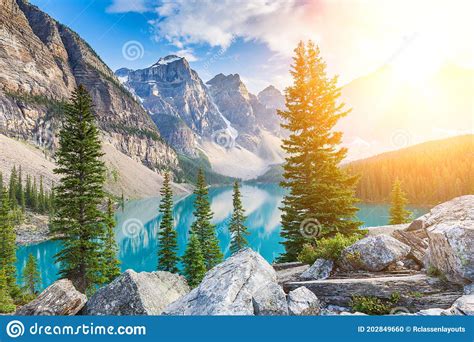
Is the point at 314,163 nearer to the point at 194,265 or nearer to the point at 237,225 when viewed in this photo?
the point at 194,265

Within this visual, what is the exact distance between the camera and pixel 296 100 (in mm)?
18656

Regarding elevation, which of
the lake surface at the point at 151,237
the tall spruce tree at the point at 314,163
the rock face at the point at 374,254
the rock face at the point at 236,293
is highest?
the tall spruce tree at the point at 314,163

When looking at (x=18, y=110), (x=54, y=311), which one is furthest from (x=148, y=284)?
(x=18, y=110)

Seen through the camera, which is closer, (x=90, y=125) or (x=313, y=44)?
(x=313, y=44)

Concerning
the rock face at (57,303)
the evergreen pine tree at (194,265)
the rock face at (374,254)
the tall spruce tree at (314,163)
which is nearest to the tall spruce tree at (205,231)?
the evergreen pine tree at (194,265)

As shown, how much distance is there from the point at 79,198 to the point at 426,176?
14687 cm

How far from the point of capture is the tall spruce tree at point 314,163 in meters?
16.8

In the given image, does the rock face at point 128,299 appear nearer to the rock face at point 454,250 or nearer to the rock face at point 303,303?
the rock face at point 303,303

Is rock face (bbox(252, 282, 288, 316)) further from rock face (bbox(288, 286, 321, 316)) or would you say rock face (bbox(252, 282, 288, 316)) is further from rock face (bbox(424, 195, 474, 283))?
rock face (bbox(424, 195, 474, 283))

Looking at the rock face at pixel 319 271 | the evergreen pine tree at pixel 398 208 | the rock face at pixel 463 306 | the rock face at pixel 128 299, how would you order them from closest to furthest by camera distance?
the rock face at pixel 463 306, the rock face at pixel 319 271, the rock face at pixel 128 299, the evergreen pine tree at pixel 398 208

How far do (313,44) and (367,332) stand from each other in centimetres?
1701

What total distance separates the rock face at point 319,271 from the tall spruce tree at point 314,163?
610cm

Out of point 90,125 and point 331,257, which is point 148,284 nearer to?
point 331,257

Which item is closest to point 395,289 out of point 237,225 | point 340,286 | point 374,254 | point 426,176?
point 340,286
